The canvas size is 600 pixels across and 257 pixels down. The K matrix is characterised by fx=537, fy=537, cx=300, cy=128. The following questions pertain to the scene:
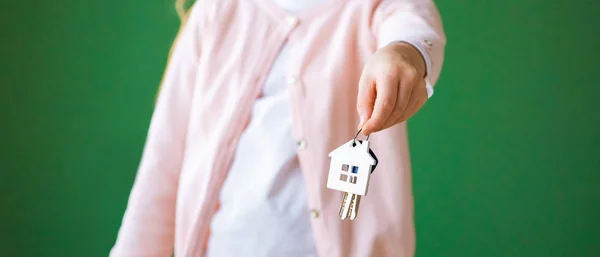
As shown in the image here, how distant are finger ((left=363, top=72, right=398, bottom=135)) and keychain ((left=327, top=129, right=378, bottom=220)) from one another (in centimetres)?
1

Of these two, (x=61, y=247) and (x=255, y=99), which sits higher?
(x=255, y=99)

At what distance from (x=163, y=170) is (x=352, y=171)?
0.33 m

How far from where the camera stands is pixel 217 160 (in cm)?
54

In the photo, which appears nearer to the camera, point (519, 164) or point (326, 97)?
point (326, 97)

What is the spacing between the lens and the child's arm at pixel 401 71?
0.33m

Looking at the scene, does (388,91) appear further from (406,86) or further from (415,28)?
(415,28)

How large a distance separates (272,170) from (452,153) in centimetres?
39

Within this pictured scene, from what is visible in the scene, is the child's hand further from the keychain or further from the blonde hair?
the blonde hair

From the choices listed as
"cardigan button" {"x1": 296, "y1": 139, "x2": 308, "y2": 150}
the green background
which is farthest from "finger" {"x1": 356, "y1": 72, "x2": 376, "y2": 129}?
the green background

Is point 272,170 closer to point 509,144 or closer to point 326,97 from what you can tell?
point 326,97

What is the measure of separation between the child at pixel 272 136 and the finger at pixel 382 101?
74 millimetres

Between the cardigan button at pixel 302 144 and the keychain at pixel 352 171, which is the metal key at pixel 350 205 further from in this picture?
the cardigan button at pixel 302 144

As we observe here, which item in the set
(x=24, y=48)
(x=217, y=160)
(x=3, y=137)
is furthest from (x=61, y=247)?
(x=217, y=160)

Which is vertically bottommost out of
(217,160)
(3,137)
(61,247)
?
(61,247)
